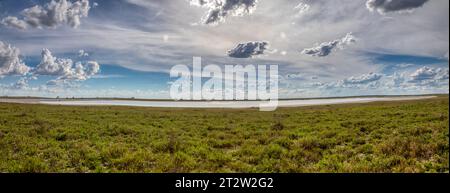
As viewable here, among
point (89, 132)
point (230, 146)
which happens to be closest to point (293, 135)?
point (230, 146)

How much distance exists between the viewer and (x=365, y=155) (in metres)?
10.6

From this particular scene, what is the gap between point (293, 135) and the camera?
616 inches
